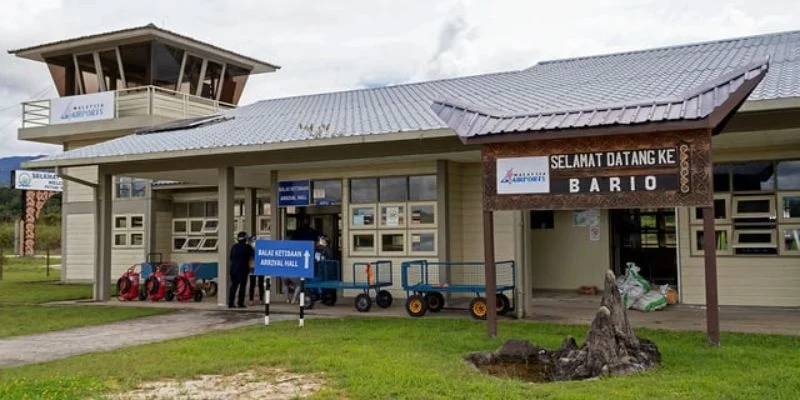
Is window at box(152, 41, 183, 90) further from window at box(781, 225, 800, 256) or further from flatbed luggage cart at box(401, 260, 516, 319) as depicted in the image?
window at box(781, 225, 800, 256)

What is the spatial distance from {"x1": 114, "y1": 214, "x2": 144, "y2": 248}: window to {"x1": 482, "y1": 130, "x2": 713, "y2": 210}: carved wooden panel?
54.7 ft

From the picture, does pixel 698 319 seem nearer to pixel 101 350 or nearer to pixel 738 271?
pixel 738 271

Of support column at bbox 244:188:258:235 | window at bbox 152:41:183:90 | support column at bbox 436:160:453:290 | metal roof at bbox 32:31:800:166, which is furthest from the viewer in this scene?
window at bbox 152:41:183:90

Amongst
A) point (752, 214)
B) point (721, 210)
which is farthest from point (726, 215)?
point (752, 214)

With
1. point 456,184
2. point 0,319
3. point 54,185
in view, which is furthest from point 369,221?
point 54,185

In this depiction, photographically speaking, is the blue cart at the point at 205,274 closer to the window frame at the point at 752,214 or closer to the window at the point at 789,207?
the window frame at the point at 752,214

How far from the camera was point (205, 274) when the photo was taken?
17.6m

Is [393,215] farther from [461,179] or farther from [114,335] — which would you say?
[114,335]

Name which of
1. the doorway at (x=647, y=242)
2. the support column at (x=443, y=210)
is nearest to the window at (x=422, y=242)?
the support column at (x=443, y=210)

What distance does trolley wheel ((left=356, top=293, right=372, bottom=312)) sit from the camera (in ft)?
44.9

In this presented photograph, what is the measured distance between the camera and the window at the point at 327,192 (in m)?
16.0

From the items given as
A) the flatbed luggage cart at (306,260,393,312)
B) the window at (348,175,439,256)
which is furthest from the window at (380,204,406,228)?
the flatbed luggage cart at (306,260,393,312)

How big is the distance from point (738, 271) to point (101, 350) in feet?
35.0

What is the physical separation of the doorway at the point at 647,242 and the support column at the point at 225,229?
27.5 ft
